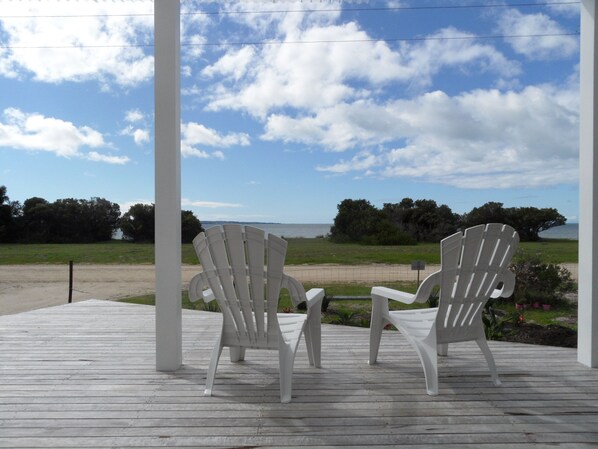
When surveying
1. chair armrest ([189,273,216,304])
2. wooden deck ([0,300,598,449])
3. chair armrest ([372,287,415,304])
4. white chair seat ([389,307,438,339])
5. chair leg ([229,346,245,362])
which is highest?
chair armrest ([189,273,216,304])

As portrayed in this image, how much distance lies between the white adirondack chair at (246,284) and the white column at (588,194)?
6.11 ft

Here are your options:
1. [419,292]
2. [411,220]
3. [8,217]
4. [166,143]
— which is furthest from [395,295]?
[8,217]

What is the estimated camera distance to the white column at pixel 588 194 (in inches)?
111

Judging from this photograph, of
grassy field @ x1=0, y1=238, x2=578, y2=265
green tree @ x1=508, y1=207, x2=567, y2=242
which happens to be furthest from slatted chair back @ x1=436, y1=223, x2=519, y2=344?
green tree @ x1=508, y1=207, x2=567, y2=242

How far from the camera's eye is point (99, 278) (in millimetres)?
12188

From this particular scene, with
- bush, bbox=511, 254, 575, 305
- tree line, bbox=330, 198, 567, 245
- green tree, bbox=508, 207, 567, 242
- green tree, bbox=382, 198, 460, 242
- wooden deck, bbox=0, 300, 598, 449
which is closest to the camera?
wooden deck, bbox=0, 300, 598, 449

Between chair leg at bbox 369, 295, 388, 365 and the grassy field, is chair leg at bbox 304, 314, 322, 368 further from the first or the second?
the grassy field

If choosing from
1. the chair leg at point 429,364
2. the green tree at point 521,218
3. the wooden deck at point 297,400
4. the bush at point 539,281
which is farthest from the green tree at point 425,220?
the chair leg at point 429,364

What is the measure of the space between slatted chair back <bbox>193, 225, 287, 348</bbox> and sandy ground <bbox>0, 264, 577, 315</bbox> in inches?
286

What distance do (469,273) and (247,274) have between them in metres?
1.24

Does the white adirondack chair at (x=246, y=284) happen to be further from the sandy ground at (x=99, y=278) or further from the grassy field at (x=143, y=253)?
the sandy ground at (x=99, y=278)

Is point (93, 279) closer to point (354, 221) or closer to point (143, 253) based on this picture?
point (143, 253)

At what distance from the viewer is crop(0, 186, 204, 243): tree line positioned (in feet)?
31.1

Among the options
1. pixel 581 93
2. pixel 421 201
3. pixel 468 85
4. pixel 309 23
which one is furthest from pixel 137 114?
pixel 581 93
